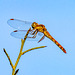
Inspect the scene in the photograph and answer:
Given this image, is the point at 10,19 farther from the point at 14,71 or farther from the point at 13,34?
the point at 14,71

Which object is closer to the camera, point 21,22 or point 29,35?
point 29,35

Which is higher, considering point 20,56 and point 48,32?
point 48,32

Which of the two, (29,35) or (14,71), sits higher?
(29,35)

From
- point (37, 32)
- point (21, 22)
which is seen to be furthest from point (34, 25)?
point (21, 22)

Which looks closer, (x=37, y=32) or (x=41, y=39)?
(x=37, y=32)

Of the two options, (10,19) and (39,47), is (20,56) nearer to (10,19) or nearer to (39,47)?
(39,47)

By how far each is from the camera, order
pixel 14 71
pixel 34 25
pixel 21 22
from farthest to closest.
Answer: pixel 21 22, pixel 34 25, pixel 14 71

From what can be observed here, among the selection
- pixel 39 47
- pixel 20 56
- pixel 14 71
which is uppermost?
pixel 39 47

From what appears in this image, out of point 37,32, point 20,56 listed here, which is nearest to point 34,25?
point 37,32

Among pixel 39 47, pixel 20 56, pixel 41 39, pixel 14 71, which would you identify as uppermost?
pixel 41 39

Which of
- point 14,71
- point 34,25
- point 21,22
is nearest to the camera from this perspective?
point 14,71
